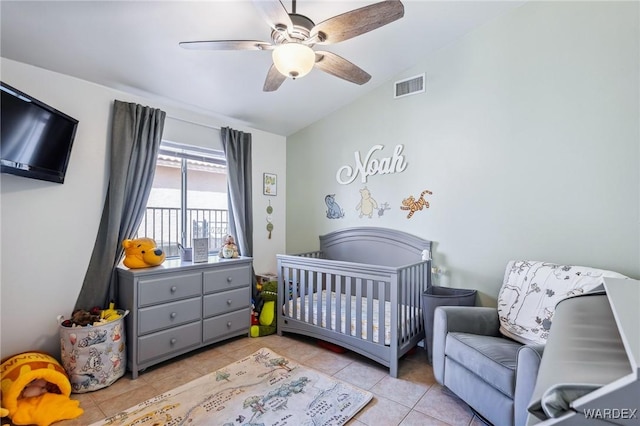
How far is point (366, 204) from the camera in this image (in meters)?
3.28

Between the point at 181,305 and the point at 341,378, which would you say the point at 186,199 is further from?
the point at 341,378

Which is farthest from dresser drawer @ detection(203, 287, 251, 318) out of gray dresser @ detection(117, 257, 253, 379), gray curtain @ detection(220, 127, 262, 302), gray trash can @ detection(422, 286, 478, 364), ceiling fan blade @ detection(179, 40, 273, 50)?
ceiling fan blade @ detection(179, 40, 273, 50)

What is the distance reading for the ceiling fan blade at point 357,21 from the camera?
Result: 1442mm

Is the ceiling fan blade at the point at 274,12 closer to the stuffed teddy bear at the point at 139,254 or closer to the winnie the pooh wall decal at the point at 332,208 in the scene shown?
the stuffed teddy bear at the point at 139,254

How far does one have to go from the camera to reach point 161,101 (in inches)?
111

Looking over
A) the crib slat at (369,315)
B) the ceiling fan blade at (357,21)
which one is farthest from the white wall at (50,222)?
the crib slat at (369,315)

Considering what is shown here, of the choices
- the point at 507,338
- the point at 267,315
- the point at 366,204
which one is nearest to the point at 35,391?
the point at 267,315

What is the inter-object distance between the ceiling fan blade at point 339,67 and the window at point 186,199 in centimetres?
184

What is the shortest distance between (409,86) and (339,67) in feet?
4.17

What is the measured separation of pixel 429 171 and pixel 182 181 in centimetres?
251

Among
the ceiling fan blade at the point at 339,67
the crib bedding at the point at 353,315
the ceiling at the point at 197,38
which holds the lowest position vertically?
the crib bedding at the point at 353,315

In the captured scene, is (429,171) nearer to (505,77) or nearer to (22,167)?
(505,77)

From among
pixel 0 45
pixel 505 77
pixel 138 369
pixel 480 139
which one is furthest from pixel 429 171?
pixel 0 45

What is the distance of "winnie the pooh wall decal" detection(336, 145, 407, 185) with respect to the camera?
9.99 ft
